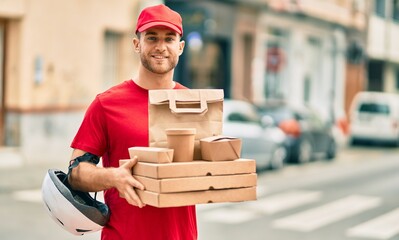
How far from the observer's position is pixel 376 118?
27922 mm

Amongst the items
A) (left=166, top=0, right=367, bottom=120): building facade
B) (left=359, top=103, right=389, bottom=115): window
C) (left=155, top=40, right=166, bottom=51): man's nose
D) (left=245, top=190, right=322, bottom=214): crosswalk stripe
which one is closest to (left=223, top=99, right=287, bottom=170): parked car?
(left=245, top=190, right=322, bottom=214): crosswalk stripe

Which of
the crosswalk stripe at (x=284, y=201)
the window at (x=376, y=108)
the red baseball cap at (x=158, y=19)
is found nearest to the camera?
the red baseball cap at (x=158, y=19)

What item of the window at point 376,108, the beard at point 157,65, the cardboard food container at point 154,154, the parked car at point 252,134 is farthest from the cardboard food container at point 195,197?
the window at point 376,108

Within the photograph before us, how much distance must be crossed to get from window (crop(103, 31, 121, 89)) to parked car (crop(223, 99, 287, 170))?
4.43 meters

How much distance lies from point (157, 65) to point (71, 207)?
690mm

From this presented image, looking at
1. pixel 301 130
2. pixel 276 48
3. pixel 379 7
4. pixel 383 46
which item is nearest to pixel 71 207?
pixel 301 130

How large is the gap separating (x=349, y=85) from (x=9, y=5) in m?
24.6

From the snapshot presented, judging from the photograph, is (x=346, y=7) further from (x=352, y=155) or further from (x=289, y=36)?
(x=352, y=155)

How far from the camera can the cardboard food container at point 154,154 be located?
314 cm

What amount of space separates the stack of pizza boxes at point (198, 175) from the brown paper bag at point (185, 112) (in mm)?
70

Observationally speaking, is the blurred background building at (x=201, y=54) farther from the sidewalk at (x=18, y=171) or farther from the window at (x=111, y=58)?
the sidewalk at (x=18, y=171)

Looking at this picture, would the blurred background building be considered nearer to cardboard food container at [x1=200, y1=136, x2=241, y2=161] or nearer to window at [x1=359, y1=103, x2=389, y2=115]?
window at [x1=359, y1=103, x2=389, y2=115]

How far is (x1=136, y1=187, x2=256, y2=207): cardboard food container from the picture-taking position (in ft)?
10.2

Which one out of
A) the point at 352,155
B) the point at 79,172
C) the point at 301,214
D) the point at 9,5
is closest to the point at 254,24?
the point at 352,155
